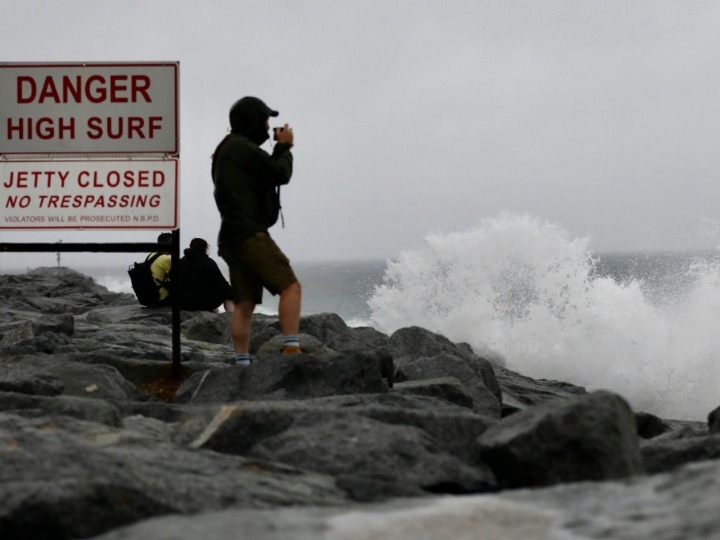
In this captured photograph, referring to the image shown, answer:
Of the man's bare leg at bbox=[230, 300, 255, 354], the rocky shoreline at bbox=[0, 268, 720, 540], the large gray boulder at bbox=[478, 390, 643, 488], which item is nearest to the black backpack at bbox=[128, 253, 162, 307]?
the man's bare leg at bbox=[230, 300, 255, 354]

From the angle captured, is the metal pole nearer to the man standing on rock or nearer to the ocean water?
the man standing on rock

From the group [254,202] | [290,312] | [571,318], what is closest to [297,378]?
[290,312]

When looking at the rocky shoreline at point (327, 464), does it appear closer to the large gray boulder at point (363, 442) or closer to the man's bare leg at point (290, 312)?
the large gray boulder at point (363, 442)

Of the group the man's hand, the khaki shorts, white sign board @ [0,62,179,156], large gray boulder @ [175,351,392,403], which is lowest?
large gray boulder @ [175,351,392,403]

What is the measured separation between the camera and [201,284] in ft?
37.7

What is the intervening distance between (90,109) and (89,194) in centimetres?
55

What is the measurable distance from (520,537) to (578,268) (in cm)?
1915

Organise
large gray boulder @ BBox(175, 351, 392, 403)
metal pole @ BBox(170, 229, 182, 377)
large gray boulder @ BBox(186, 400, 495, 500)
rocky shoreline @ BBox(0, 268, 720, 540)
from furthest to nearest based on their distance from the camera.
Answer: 1. metal pole @ BBox(170, 229, 182, 377)
2. large gray boulder @ BBox(175, 351, 392, 403)
3. large gray boulder @ BBox(186, 400, 495, 500)
4. rocky shoreline @ BBox(0, 268, 720, 540)

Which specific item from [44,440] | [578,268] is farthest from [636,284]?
[44,440]

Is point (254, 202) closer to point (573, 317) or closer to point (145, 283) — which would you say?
point (145, 283)

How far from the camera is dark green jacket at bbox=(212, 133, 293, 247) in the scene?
565 centimetres

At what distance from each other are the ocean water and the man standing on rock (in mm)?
7358

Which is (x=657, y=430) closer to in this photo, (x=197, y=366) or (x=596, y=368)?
(x=197, y=366)

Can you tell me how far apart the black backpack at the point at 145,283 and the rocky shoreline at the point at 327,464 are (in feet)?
20.1
